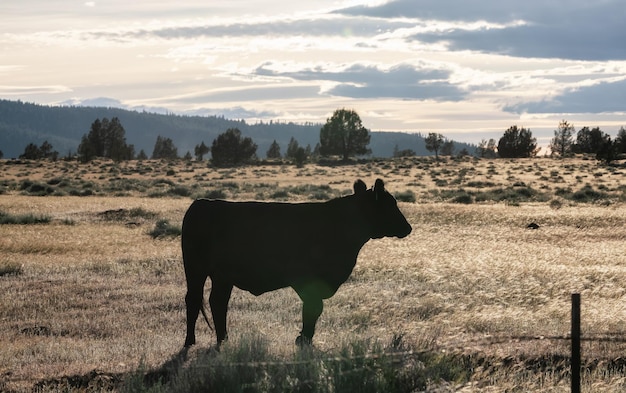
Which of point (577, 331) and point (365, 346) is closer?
point (577, 331)

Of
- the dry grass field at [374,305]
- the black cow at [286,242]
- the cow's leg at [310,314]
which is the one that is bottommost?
the dry grass field at [374,305]

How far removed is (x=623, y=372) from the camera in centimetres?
893

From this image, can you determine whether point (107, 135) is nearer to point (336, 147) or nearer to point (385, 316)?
point (336, 147)

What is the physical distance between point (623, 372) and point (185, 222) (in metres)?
5.72

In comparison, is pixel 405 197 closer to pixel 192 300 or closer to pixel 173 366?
pixel 192 300

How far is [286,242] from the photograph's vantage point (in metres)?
9.07

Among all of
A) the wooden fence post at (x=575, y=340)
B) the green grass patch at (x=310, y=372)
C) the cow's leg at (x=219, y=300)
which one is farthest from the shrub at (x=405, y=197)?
the wooden fence post at (x=575, y=340)

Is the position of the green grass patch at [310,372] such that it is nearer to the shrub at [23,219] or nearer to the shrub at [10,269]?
the shrub at [10,269]

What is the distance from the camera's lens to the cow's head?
364 inches

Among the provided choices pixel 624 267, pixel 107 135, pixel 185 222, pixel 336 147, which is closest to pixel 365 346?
pixel 185 222

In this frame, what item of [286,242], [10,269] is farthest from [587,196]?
[286,242]

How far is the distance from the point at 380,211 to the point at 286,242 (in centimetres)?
126

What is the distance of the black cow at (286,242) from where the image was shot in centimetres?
902

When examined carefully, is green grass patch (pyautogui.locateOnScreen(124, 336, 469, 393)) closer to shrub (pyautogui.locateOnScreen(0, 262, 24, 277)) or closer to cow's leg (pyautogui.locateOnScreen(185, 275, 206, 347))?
cow's leg (pyautogui.locateOnScreen(185, 275, 206, 347))
